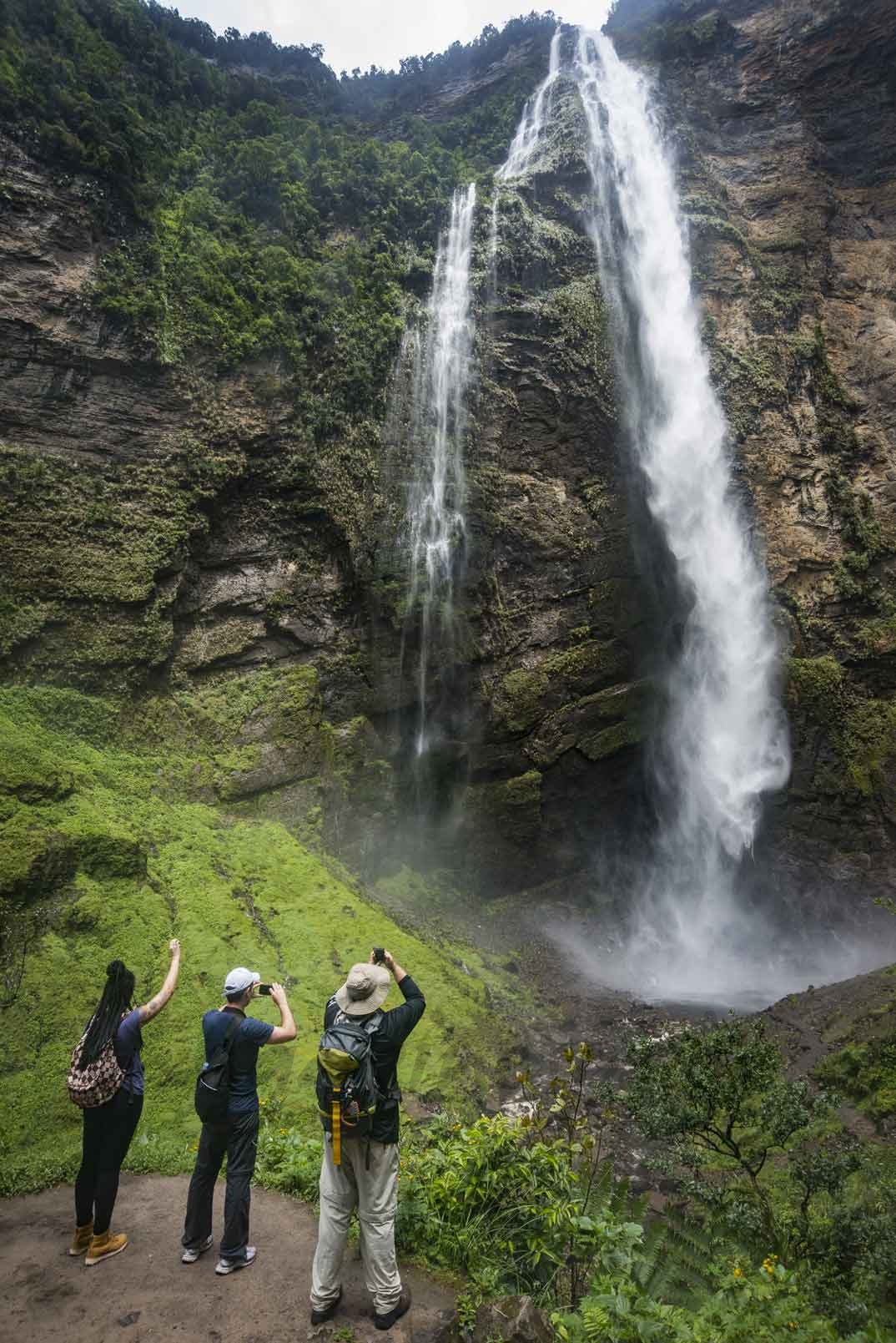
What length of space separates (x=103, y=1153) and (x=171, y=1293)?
0.82 meters

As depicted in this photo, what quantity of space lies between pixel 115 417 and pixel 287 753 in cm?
741

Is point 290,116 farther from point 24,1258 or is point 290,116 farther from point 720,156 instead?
point 24,1258

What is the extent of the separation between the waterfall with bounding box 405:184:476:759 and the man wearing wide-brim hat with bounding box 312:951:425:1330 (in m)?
13.0

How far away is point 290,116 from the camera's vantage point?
22.3 metres

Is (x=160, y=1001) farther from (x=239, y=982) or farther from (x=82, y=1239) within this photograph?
(x=82, y=1239)

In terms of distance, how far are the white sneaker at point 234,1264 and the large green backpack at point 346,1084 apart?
1276 mm

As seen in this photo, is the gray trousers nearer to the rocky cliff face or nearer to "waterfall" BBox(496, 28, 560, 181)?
the rocky cliff face

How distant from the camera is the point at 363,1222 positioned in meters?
3.75

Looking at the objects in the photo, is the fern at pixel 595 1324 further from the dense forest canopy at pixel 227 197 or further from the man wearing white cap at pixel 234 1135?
the dense forest canopy at pixel 227 197

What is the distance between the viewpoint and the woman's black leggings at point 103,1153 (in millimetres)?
4223

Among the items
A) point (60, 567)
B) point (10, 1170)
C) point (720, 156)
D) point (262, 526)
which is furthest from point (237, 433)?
point (720, 156)

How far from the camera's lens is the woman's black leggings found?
166 inches

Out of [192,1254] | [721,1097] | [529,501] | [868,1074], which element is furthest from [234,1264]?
[529,501]

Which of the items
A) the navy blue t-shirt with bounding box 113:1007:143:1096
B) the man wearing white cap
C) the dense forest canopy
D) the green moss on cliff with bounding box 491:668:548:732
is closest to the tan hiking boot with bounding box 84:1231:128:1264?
the man wearing white cap
